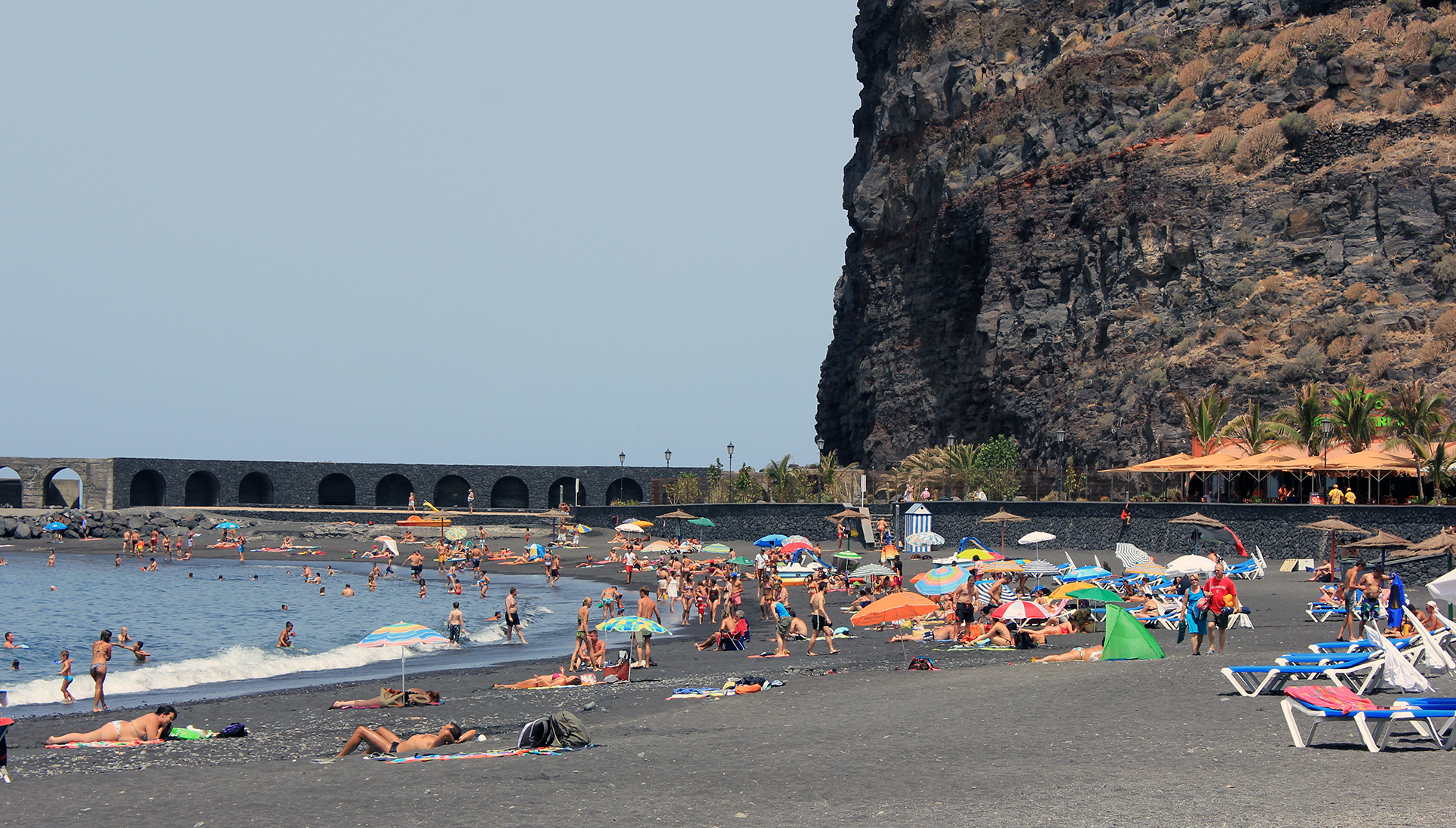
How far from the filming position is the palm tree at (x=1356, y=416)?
102 ft

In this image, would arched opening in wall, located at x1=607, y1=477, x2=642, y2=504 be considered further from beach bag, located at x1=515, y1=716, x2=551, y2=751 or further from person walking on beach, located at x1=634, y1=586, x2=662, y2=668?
beach bag, located at x1=515, y1=716, x2=551, y2=751

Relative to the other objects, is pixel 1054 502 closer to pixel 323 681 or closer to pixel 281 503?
pixel 323 681

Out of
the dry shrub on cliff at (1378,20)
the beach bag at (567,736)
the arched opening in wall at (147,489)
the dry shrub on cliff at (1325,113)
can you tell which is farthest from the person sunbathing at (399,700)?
the arched opening in wall at (147,489)

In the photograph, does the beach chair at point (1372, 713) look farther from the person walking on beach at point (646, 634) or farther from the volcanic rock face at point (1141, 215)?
the volcanic rock face at point (1141, 215)

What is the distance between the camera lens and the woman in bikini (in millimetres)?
16062

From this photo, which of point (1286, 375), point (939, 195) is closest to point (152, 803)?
point (1286, 375)

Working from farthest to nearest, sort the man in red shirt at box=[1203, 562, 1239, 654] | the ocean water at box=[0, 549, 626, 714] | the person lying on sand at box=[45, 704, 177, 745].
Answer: the ocean water at box=[0, 549, 626, 714], the man in red shirt at box=[1203, 562, 1239, 654], the person lying on sand at box=[45, 704, 177, 745]

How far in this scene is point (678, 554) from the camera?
39.8 m

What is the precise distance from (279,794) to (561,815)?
266 cm

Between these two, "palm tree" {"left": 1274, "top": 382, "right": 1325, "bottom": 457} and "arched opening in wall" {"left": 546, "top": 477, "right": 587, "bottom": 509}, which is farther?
"arched opening in wall" {"left": 546, "top": 477, "right": 587, "bottom": 509}

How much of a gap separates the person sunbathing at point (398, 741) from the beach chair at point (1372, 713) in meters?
7.50

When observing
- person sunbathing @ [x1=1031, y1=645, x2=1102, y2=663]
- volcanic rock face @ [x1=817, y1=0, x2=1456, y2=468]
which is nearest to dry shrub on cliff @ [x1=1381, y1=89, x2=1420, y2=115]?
volcanic rock face @ [x1=817, y1=0, x2=1456, y2=468]

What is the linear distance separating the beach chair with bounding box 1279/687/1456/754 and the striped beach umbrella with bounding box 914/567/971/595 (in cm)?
866

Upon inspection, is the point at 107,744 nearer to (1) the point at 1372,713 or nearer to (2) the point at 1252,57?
(1) the point at 1372,713
